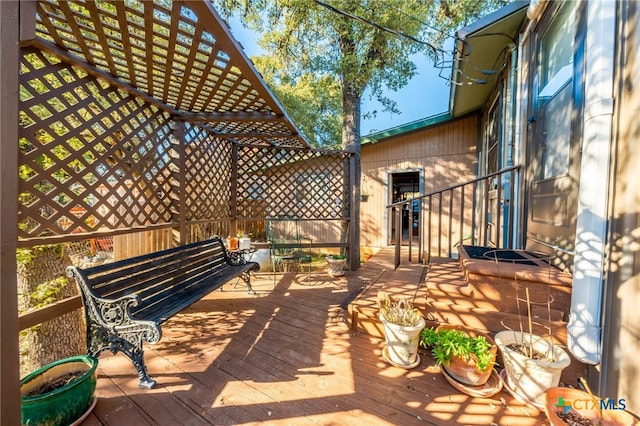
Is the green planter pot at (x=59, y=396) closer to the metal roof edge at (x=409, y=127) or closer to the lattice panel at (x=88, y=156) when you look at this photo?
the lattice panel at (x=88, y=156)

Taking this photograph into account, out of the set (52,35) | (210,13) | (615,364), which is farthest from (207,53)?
(615,364)

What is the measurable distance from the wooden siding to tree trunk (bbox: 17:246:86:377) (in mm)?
5880

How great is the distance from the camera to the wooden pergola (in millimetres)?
1277

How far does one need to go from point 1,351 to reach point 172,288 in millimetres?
1360

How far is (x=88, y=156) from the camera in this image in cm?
252

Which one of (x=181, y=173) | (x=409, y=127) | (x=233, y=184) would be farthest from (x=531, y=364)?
(x=409, y=127)

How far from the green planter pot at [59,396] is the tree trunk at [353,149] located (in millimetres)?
3784

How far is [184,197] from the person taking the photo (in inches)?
134

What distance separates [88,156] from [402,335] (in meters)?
3.46

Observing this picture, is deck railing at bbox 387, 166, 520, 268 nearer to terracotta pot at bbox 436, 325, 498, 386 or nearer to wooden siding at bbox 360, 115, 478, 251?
wooden siding at bbox 360, 115, 478, 251

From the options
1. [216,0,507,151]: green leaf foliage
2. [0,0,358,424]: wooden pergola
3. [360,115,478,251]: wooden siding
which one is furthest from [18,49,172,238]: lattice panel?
[360,115,478,251]: wooden siding

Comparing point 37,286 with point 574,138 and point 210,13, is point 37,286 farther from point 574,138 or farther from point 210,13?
point 574,138

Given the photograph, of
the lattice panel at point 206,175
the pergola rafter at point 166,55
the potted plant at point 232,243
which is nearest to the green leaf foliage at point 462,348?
the pergola rafter at point 166,55

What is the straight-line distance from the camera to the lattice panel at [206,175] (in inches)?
140
